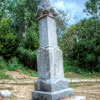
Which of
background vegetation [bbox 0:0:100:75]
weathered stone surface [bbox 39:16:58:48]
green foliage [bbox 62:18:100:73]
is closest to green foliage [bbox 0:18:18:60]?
background vegetation [bbox 0:0:100:75]

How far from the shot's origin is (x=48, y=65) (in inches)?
158

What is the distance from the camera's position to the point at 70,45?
22625mm

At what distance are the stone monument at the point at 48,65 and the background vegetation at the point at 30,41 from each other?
11792 millimetres

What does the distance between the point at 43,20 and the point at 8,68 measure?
12.2 metres

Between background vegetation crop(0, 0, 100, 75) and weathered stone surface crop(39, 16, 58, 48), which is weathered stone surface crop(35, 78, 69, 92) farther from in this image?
background vegetation crop(0, 0, 100, 75)

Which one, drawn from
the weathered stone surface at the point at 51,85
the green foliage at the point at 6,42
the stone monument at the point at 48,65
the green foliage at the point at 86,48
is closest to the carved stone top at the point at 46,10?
the stone monument at the point at 48,65

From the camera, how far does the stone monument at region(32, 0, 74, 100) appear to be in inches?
152

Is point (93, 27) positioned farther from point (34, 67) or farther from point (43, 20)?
point (43, 20)

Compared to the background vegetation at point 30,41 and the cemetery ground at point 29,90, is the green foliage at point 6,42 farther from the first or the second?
the cemetery ground at point 29,90

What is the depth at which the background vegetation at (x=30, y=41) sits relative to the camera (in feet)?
55.5

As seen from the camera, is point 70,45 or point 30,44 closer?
point 30,44

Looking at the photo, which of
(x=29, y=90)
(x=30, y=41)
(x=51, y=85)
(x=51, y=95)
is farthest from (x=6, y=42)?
(x=51, y=95)

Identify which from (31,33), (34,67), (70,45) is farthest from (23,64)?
(70,45)

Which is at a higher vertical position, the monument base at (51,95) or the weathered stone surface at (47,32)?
the weathered stone surface at (47,32)
